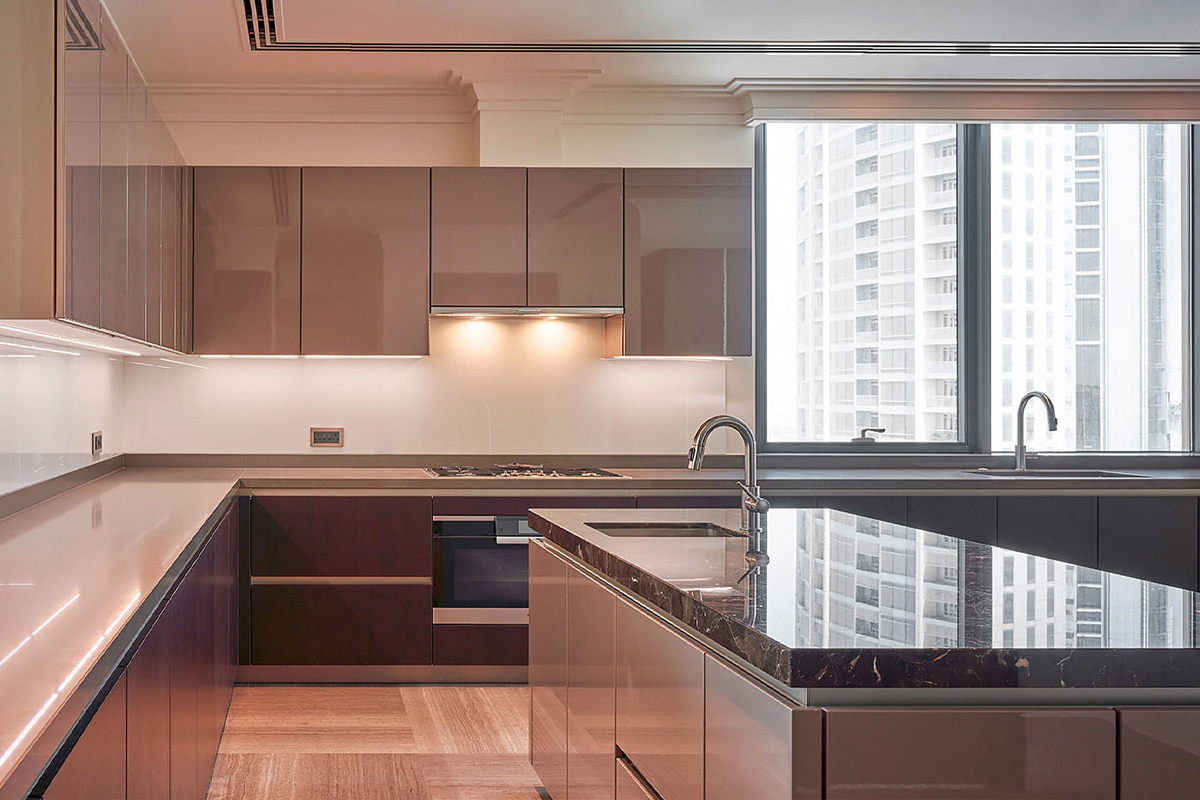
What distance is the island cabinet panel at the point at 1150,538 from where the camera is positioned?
13.7 ft

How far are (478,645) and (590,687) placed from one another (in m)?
1.86

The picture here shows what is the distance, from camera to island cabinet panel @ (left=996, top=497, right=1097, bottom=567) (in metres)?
4.18

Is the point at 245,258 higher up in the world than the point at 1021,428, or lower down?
higher up

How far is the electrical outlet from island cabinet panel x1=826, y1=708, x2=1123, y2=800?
3716 mm

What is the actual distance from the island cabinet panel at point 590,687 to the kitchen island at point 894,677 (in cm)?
5

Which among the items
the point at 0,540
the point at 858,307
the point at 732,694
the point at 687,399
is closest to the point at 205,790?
the point at 0,540

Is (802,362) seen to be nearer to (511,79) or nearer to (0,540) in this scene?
(511,79)

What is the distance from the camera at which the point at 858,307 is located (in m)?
4.99

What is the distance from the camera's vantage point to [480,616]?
13.6 feet

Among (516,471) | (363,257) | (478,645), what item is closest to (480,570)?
(478,645)

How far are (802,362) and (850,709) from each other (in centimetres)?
381

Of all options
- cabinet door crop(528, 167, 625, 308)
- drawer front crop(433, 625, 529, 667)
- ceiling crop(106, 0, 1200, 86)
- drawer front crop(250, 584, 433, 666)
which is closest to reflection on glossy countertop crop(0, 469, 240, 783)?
drawer front crop(250, 584, 433, 666)

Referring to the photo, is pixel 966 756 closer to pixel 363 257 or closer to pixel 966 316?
pixel 363 257

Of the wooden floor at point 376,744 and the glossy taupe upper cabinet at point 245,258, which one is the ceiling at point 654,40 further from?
the wooden floor at point 376,744
